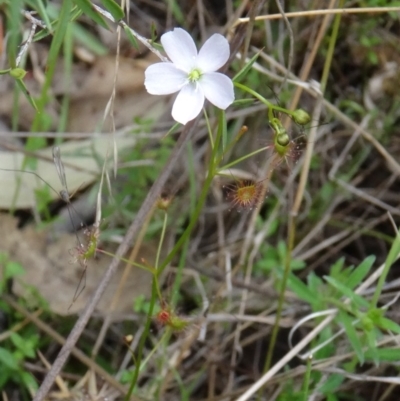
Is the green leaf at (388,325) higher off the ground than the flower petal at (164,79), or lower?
lower

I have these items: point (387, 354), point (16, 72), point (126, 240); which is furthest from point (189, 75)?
point (387, 354)

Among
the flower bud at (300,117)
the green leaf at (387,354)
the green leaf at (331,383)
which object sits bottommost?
the green leaf at (331,383)

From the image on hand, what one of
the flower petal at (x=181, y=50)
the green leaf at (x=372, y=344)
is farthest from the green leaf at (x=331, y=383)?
the flower petal at (x=181, y=50)

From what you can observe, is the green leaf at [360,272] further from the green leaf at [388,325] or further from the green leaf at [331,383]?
the green leaf at [331,383]

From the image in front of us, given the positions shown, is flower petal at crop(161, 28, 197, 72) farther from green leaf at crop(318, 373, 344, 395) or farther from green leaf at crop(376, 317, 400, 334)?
green leaf at crop(318, 373, 344, 395)

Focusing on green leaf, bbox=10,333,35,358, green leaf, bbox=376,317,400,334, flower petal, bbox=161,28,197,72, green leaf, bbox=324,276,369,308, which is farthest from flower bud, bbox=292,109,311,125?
green leaf, bbox=10,333,35,358

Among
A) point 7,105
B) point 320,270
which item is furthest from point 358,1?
point 7,105
